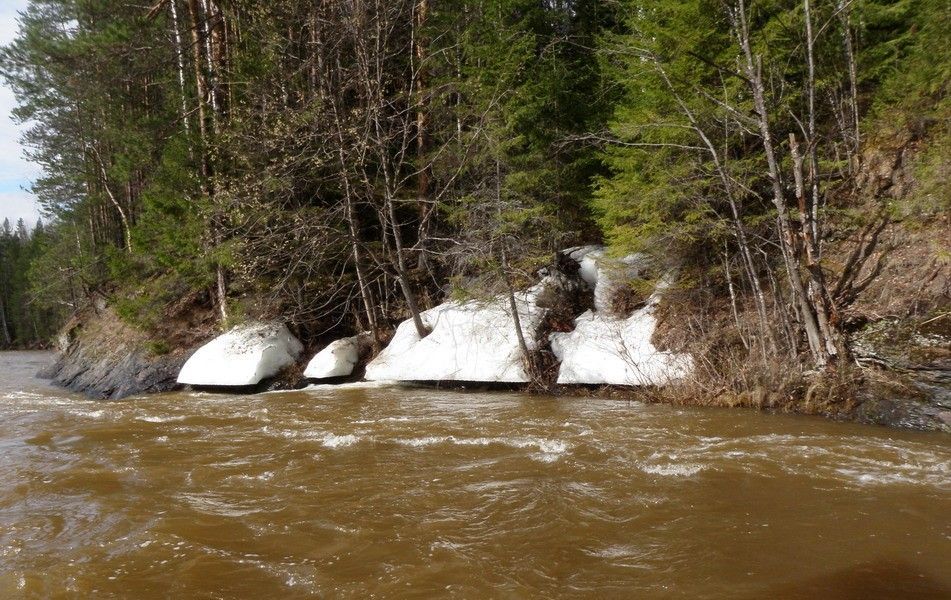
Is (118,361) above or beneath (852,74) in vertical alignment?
beneath

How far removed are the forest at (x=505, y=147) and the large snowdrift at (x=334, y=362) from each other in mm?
982

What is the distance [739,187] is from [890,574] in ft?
22.3

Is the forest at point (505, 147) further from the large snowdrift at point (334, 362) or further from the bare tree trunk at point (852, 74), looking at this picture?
the large snowdrift at point (334, 362)

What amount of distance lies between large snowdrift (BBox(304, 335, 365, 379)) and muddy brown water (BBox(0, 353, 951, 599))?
15.4ft

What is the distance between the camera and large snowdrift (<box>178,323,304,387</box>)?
12094 mm

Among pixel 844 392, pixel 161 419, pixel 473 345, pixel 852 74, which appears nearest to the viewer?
pixel 844 392

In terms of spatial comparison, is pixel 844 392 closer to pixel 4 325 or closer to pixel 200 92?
pixel 200 92

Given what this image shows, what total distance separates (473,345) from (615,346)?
9.72 ft

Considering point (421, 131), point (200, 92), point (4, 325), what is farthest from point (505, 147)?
point (4, 325)

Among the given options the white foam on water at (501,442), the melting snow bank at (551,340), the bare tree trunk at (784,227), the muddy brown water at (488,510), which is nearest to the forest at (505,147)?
the bare tree trunk at (784,227)

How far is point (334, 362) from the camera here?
12.2 m

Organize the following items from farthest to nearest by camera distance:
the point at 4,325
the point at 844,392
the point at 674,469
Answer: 1. the point at 4,325
2. the point at 844,392
3. the point at 674,469

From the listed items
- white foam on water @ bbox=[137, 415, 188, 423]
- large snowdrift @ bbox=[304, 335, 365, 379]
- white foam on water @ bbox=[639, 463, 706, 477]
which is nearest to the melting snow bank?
large snowdrift @ bbox=[304, 335, 365, 379]

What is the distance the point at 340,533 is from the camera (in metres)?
3.82
